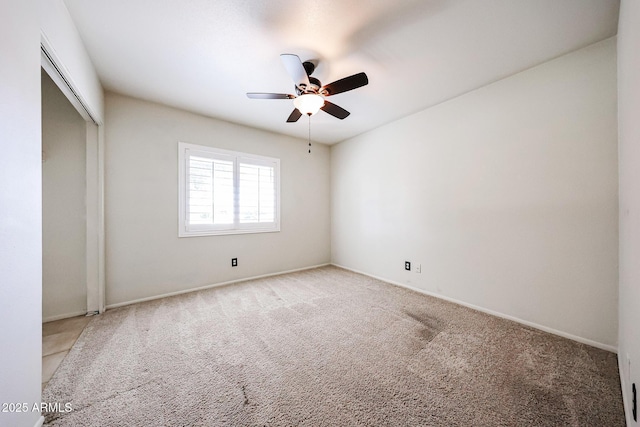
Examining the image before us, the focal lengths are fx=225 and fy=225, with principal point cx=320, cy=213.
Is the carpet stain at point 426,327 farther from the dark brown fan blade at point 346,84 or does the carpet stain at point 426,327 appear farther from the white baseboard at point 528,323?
the dark brown fan blade at point 346,84

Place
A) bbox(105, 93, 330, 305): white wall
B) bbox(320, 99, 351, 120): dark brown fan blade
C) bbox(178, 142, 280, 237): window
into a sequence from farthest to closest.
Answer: bbox(178, 142, 280, 237): window < bbox(105, 93, 330, 305): white wall < bbox(320, 99, 351, 120): dark brown fan blade

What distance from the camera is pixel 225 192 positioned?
3.38m

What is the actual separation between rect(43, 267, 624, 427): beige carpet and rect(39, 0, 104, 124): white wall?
6.81 feet

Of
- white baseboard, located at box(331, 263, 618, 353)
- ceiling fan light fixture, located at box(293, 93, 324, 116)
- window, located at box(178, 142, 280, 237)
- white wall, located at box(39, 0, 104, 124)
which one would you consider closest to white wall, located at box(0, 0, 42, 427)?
white wall, located at box(39, 0, 104, 124)

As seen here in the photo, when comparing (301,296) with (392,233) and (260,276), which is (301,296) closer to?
(260,276)

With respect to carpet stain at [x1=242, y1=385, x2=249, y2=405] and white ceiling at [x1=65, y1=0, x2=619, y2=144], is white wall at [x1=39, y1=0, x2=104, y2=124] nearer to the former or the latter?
white ceiling at [x1=65, y1=0, x2=619, y2=144]

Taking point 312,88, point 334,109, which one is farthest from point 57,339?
point 334,109

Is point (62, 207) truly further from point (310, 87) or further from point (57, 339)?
point (310, 87)

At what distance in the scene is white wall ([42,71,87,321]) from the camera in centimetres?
233

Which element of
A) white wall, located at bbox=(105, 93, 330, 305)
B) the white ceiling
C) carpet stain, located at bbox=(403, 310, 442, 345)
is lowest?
carpet stain, located at bbox=(403, 310, 442, 345)

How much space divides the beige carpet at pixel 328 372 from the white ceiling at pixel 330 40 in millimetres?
2464

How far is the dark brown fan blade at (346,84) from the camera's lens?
1.83 meters

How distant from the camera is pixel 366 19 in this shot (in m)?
1.61

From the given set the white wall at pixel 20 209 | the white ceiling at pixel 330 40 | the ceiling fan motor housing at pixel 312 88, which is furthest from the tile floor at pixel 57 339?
the ceiling fan motor housing at pixel 312 88
